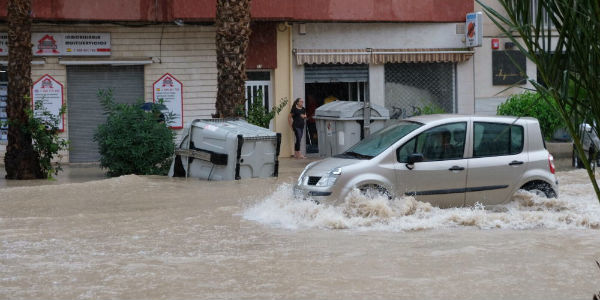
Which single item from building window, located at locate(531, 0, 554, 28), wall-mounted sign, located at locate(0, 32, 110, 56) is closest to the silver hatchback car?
building window, located at locate(531, 0, 554, 28)

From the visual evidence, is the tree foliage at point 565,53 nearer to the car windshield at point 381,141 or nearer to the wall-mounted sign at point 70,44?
the car windshield at point 381,141

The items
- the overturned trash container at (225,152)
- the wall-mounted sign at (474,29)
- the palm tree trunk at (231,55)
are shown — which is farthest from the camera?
the wall-mounted sign at (474,29)

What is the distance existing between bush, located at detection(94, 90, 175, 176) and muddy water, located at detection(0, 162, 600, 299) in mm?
2607

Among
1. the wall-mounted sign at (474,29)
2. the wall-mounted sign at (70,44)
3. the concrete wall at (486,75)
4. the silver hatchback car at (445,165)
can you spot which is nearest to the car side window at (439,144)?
the silver hatchback car at (445,165)

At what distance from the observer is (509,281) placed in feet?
26.6

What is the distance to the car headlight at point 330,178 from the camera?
10695mm

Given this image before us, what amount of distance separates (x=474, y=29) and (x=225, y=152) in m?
11.7

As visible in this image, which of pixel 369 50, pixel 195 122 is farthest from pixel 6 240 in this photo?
pixel 369 50

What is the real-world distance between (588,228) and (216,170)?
248 inches

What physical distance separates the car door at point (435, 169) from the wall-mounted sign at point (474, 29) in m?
13.7

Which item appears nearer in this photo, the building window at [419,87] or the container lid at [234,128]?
the container lid at [234,128]

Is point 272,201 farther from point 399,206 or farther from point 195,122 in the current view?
point 195,122

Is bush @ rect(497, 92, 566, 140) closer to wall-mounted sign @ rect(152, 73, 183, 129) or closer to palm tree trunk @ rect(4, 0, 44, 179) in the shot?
wall-mounted sign @ rect(152, 73, 183, 129)

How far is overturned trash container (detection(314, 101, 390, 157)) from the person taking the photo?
65.3 ft
